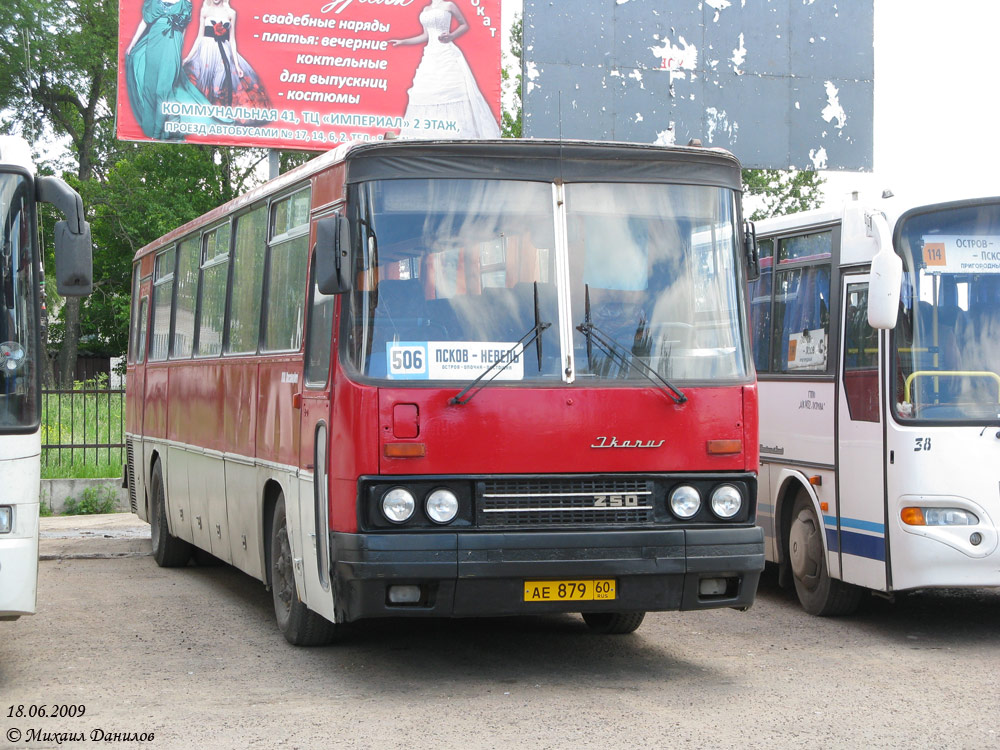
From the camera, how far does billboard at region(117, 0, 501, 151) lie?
19.0 m

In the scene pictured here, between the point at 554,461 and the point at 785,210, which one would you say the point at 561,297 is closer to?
the point at 554,461

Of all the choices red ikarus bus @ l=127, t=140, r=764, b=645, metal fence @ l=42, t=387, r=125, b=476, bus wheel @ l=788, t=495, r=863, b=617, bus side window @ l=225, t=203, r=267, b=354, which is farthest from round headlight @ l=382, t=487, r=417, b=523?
metal fence @ l=42, t=387, r=125, b=476

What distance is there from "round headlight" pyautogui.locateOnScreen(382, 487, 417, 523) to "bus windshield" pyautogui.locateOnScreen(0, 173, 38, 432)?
196 centimetres

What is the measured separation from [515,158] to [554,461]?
1.69m

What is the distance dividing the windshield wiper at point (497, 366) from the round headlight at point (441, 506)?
0.48 metres

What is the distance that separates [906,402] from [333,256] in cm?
396

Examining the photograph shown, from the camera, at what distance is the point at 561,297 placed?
26.1 ft

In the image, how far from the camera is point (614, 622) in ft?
31.8

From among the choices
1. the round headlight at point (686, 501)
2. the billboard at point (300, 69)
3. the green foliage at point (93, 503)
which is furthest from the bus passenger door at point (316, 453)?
the billboard at point (300, 69)

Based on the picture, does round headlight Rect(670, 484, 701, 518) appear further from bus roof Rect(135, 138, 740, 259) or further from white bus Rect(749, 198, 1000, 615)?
white bus Rect(749, 198, 1000, 615)

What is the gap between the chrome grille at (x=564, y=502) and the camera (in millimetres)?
7750

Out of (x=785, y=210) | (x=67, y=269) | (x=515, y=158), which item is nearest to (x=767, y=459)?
(x=515, y=158)

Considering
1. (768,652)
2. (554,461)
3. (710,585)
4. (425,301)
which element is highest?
(425,301)

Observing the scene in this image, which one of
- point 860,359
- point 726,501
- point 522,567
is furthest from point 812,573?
point 522,567
